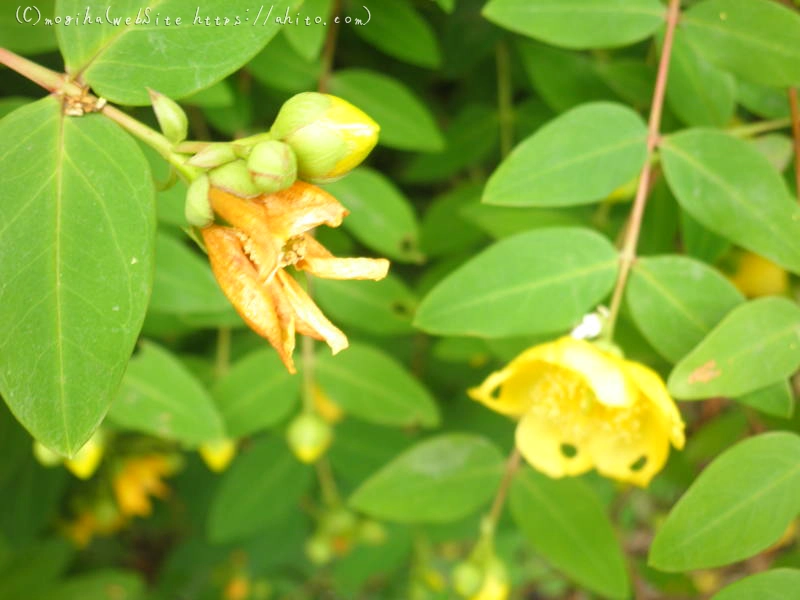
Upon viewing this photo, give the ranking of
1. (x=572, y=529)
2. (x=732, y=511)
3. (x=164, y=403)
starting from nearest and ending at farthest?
(x=732, y=511) → (x=164, y=403) → (x=572, y=529)

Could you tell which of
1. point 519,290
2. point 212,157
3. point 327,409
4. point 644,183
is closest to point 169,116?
point 212,157

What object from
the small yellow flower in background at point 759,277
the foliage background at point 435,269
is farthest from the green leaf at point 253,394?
the small yellow flower in background at point 759,277

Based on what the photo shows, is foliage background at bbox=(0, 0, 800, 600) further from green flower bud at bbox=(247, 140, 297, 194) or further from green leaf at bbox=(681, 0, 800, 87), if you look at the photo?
green flower bud at bbox=(247, 140, 297, 194)

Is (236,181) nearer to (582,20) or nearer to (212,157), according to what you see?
(212,157)

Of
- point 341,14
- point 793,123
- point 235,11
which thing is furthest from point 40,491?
point 793,123

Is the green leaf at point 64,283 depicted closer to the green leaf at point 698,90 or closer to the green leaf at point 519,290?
the green leaf at point 519,290

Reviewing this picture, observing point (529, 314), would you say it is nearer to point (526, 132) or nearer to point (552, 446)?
point (552, 446)

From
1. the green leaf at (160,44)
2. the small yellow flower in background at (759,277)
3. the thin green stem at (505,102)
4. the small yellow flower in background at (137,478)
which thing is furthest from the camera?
the small yellow flower in background at (137,478)
